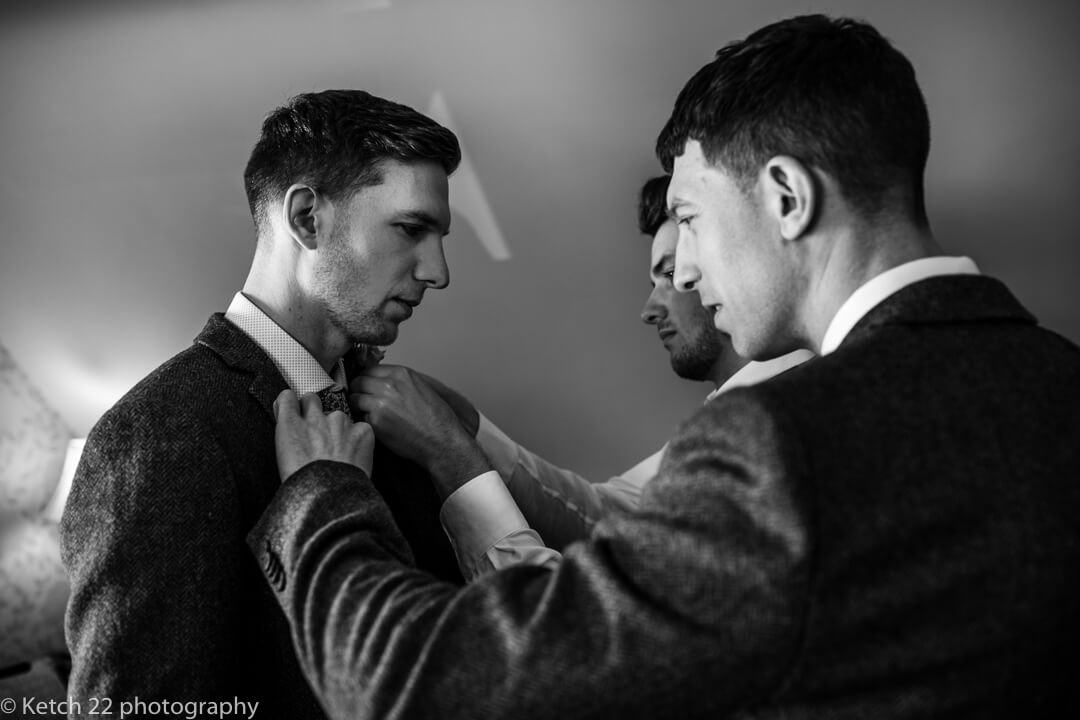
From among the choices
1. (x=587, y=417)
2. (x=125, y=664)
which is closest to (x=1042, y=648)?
(x=125, y=664)

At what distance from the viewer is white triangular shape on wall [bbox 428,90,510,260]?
3.02 meters

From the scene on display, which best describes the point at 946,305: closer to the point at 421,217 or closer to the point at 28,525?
the point at 421,217

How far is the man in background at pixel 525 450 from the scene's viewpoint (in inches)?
63.5

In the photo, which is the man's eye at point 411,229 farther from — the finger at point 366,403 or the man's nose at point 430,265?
the finger at point 366,403

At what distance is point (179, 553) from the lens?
1218 millimetres

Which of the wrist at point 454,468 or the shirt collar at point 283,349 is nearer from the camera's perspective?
the shirt collar at point 283,349

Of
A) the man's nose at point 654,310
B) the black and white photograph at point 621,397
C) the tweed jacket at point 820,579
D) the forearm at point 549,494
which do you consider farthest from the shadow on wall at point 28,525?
the tweed jacket at point 820,579

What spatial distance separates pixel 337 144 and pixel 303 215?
0.13m

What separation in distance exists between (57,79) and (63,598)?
1.91 m

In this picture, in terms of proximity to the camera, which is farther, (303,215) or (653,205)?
(653,205)

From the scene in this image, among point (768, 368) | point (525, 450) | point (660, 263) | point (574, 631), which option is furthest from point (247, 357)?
point (660, 263)

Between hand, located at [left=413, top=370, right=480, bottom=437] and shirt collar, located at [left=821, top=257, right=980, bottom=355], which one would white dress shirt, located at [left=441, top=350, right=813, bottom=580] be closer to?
hand, located at [left=413, top=370, right=480, bottom=437]

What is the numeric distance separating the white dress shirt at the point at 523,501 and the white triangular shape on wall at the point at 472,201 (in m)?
0.82

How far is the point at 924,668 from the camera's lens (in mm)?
819
